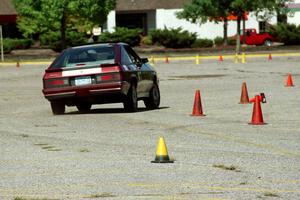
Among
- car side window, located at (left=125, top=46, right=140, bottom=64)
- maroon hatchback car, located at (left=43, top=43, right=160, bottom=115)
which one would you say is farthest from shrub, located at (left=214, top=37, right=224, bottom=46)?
maroon hatchback car, located at (left=43, top=43, right=160, bottom=115)

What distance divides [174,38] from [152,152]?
2555 inches

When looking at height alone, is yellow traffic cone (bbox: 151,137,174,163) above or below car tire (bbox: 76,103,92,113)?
above

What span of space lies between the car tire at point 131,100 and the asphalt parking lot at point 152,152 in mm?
456

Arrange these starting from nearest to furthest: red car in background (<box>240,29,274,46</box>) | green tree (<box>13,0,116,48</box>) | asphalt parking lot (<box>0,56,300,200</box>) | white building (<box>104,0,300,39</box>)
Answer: asphalt parking lot (<box>0,56,300,200</box>) → green tree (<box>13,0,116,48</box>) → red car in background (<box>240,29,274,46</box>) → white building (<box>104,0,300,39</box>)

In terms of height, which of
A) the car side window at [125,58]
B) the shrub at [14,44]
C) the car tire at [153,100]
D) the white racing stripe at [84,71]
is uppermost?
the car side window at [125,58]

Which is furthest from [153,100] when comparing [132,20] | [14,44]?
[132,20]

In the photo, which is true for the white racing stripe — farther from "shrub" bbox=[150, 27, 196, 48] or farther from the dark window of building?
the dark window of building

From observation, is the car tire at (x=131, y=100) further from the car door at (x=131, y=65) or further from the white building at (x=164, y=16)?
the white building at (x=164, y=16)

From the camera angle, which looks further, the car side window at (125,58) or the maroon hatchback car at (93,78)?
the car side window at (125,58)

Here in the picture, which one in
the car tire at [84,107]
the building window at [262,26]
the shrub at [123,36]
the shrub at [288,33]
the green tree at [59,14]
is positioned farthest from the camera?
the building window at [262,26]

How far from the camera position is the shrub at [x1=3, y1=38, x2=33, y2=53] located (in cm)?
7331

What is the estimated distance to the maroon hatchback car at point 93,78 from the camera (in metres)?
20.3

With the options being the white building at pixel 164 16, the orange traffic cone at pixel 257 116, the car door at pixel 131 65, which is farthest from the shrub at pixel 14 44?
the orange traffic cone at pixel 257 116

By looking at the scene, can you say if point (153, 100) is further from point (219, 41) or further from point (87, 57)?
point (219, 41)
